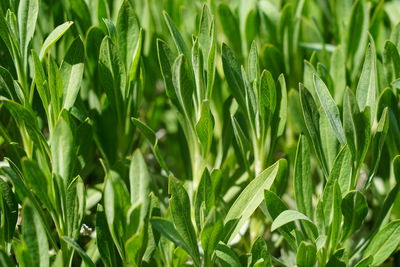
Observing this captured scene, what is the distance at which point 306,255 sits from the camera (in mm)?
1017

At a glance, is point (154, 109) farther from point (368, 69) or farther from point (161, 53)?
point (368, 69)

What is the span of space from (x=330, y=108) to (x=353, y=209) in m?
0.17

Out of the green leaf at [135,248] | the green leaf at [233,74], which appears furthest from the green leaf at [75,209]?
the green leaf at [233,74]

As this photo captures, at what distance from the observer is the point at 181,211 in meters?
0.99

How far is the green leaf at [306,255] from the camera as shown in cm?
100

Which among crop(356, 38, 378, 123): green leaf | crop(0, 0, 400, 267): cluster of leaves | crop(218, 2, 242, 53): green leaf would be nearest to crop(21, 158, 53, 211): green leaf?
crop(0, 0, 400, 267): cluster of leaves

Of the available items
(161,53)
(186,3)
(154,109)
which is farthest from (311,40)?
(161,53)

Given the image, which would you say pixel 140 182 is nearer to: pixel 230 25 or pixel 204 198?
pixel 204 198

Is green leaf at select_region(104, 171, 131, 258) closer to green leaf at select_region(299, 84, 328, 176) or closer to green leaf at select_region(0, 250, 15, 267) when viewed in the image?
green leaf at select_region(0, 250, 15, 267)

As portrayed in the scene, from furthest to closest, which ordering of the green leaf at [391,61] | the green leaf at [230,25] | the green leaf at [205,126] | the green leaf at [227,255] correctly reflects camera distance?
1. the green leaf at [230,25]
2. the green leaf at [391,61]
3. the green leaf at [205,126]
4. the green leaf at [227,255]

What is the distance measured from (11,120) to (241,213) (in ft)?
1.79

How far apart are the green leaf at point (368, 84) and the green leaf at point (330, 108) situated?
0.24 feet

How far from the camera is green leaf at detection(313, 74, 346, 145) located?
108cm

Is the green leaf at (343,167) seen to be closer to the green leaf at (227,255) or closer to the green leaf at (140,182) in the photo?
the green leaf at (227,255)
